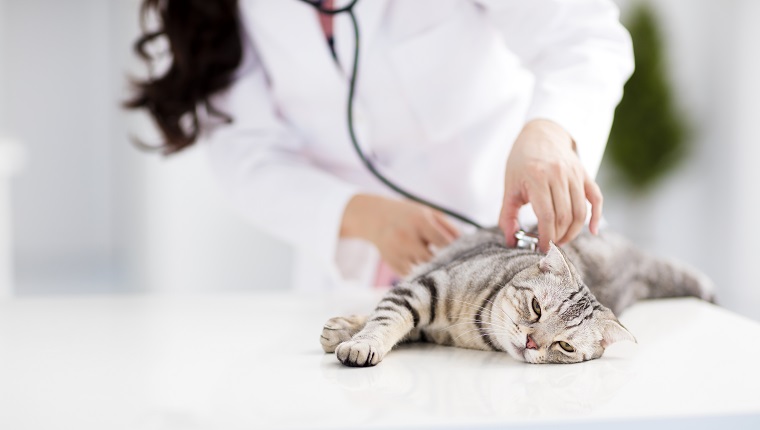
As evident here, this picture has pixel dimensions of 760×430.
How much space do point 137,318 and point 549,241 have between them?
20.4 inches

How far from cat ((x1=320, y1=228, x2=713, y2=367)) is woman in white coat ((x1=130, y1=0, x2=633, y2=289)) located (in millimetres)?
171

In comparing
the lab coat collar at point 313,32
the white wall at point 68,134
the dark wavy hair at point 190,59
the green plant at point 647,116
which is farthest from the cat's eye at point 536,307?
the white wall at point 68,134

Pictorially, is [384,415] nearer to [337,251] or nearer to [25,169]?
[337,251]

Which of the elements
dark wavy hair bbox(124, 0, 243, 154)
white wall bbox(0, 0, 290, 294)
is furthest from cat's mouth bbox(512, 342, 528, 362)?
white wall bbox(0, 0, 290, 294)

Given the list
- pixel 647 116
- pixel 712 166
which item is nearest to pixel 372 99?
pixel 647 116

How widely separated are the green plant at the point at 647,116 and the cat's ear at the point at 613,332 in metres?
3.45

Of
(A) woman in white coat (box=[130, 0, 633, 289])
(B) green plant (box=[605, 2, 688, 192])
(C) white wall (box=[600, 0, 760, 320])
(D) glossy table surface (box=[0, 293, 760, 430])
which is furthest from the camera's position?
(B) green plant (box=[605, 2, 688, 192])

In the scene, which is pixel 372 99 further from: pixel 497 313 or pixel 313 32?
pixel 497 313

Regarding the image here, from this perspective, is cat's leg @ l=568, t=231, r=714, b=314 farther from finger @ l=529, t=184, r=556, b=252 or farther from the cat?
finger @ l=529, t=184, r=556, b=252

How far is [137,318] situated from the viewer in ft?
3.19

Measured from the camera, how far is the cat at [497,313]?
75 cm

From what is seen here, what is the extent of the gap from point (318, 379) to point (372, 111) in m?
0.65

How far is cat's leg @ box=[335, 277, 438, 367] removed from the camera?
2.30 ft

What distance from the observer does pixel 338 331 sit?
0.77m
